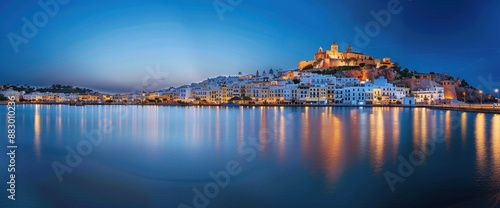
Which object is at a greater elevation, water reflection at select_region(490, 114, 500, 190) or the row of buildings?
the row of buildings

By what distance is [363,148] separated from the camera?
9.34 metres

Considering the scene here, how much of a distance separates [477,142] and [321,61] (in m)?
54.1

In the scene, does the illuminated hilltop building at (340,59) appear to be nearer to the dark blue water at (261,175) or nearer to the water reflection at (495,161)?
the water reflection at (495,161)

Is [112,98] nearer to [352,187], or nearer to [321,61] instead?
[321,61]

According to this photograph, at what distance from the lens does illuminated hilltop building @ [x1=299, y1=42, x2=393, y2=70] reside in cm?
6272

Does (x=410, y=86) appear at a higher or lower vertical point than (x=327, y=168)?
higher

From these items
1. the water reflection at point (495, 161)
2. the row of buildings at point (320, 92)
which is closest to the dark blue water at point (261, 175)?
the water reflection at point (495, 161)

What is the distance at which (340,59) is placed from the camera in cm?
6344

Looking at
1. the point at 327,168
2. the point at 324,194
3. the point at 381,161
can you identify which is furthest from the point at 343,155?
the point at 324,194

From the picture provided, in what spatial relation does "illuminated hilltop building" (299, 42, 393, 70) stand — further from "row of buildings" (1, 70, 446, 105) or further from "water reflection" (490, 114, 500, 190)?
"water reflection" (490, 114, 500, 190)

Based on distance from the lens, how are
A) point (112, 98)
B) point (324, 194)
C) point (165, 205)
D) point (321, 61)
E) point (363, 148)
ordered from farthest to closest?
1. point (112, 98)
2. point (321, 61)
3. point (363, 148)
4. point (324, 194)
5. point (165, 205)

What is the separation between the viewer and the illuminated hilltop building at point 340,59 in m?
62.7

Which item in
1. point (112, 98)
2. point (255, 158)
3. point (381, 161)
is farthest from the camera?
point (112, 98)

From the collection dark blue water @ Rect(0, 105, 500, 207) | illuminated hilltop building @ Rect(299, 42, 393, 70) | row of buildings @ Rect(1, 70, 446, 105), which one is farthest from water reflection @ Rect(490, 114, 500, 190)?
illuminated hilltop building @ Rect(299, 42, 393, 70)
